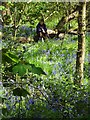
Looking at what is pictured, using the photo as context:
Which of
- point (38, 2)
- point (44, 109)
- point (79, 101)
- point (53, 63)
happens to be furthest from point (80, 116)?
point (38, 2)

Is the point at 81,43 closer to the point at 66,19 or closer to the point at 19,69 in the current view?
the point at 66,19

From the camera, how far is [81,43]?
252 cm

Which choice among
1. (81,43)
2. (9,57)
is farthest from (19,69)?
(81,43)

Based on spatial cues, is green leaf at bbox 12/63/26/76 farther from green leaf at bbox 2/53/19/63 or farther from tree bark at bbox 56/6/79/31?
tree bark at bbox 56/6/79/31

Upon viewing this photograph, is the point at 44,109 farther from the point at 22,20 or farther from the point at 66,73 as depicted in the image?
the point at 22,20

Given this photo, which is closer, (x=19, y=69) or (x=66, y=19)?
(x=19, y=69)

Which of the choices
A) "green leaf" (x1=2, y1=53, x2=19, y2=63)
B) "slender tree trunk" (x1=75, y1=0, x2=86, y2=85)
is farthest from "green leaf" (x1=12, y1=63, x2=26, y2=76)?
"slender tree trunk" (x1=75, y1=0, x2=86, y2=85)

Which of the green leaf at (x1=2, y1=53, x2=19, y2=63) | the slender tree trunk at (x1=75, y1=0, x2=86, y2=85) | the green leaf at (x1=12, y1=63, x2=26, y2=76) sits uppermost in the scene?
the green leaf at (x1=2, y1=53, x2=19, y2=63)

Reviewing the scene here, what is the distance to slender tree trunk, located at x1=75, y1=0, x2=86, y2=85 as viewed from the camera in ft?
8.11

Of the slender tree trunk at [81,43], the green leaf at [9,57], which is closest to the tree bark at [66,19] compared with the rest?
the slender tree trunk at [81,43]

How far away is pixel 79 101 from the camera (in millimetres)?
2498

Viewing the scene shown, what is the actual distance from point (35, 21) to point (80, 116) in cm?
83

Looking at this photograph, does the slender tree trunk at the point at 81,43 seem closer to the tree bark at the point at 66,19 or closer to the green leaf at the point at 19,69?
the tree bark at the point at 66,19

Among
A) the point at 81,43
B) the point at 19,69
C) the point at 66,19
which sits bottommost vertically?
the point at 81,43
